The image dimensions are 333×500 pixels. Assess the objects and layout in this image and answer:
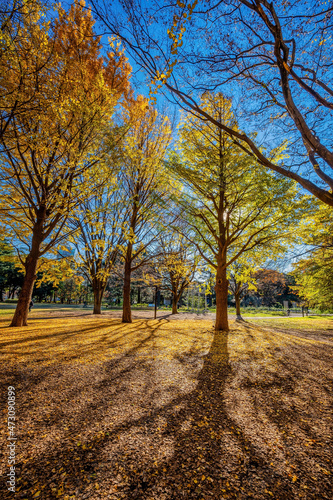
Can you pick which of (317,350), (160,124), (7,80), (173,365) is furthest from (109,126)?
(317,350)

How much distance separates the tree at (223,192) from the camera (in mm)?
A: 5957

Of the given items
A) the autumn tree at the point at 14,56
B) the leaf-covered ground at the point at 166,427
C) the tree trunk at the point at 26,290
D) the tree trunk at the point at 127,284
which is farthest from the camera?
the tree trunk at the point at 127,284

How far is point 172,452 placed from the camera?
65.8 inches

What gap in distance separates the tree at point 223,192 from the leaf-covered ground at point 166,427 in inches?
168

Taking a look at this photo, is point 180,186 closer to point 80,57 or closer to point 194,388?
point 80,57

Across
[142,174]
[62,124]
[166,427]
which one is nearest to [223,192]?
[142,174]

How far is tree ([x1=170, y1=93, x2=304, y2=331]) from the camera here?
19.5 ft

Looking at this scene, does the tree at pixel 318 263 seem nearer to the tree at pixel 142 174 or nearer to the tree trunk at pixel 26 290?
the tree at pixel 142 174

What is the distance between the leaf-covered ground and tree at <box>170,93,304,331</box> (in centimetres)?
426

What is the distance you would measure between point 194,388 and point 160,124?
10079 mm

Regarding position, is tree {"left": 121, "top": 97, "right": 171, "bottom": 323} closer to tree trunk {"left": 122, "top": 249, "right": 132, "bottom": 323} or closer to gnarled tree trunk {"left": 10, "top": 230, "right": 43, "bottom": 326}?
tree trunk {"left": 122, "top": 249, "right": 132, "bottom": 323}

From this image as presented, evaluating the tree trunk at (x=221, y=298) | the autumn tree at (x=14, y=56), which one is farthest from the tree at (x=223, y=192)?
the autumn tree at (x=14, y=56)

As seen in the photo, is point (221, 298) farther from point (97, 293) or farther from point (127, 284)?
point (97, 293)

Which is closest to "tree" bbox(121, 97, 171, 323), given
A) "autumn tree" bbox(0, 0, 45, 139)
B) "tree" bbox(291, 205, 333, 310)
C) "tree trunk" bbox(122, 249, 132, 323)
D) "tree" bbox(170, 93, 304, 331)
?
"tree trunk" bbox(122, 249, 132, 323)
